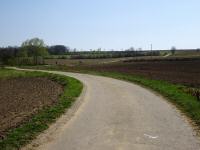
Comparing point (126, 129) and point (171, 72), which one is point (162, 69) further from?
point (126, 129)

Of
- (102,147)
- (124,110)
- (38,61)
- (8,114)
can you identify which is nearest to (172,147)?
(102,147)

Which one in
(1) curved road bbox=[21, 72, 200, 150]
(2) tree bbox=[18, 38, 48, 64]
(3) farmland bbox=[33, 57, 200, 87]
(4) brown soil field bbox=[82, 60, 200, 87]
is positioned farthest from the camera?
(2) tree bbox=[18, 38, 48, 64]

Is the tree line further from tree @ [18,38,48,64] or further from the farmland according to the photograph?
the farmland

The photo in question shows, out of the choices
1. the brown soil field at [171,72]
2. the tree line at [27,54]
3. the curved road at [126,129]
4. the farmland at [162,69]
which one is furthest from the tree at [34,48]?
the curved road at [126,129]

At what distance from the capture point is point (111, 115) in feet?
51.3

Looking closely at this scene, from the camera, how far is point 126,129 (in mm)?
12539

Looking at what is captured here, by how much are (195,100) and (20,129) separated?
10.0 metres

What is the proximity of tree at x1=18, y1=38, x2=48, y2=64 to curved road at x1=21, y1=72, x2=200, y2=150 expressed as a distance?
9890 centimetres

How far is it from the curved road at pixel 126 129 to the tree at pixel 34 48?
98904 mm

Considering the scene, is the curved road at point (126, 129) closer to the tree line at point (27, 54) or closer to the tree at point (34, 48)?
the tree line at point (27, 54)

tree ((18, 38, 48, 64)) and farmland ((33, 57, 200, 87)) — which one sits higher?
tree ((18, 38, 48, 64))

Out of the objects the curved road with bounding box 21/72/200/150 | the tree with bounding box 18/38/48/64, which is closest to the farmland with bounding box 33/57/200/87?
the curved road with bounding box 21/72/200/150

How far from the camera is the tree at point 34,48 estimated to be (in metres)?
116

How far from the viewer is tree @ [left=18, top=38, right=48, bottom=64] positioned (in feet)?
381
